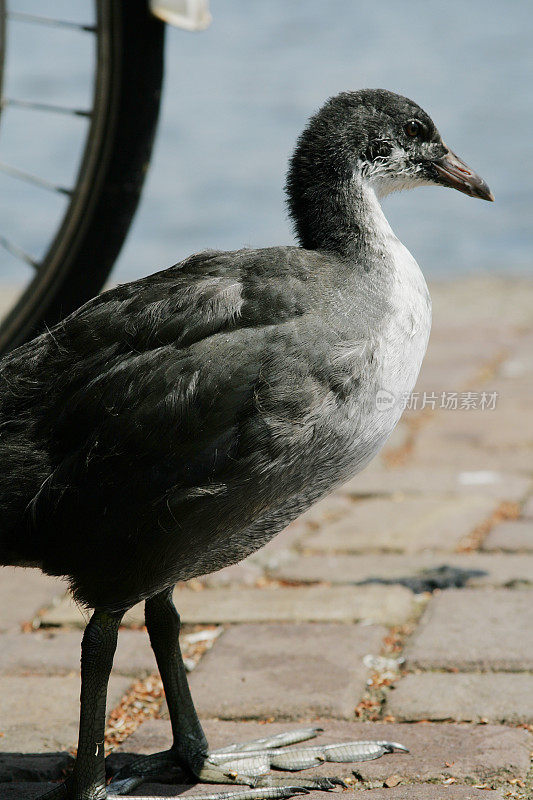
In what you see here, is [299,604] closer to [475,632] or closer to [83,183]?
[475,632]

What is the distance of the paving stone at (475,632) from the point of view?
2.71 metres

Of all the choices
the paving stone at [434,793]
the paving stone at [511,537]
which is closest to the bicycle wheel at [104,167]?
the paving stone at [511,537]

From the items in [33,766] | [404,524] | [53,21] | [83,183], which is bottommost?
[33,766]

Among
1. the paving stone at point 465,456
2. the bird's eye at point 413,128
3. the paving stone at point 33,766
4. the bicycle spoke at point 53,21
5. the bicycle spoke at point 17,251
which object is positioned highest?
the bicycle spoke at point 53,21

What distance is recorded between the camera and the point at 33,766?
233 cm

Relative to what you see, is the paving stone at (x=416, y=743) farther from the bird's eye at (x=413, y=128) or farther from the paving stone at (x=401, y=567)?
the bird's eye at (x=413, y=128)

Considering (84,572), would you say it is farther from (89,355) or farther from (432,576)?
(432,576)

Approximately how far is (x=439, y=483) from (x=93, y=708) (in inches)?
86.0

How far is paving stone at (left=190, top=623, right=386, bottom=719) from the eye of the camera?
8.47 feet

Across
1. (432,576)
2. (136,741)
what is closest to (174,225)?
(432,576)

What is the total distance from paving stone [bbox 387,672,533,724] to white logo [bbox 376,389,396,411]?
0.76m

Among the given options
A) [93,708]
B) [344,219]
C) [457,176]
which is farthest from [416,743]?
[457,176]

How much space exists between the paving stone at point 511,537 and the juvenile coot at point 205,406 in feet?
4.15

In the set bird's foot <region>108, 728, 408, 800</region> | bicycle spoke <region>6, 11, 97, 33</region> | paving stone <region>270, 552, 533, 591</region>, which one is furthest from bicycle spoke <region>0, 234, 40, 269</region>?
bird's foot <region>108, 728, 408, 800</region>
